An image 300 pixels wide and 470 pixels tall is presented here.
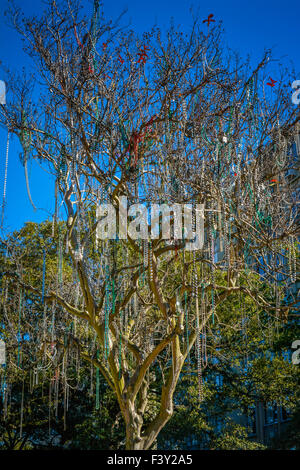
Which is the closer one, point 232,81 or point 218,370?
point 232,81

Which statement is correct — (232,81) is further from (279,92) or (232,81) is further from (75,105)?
(75,105)

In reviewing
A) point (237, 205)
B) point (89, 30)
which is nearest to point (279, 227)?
point (237, 205)

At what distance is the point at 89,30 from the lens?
7.19 metres

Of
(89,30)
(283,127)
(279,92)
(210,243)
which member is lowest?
(210,243)

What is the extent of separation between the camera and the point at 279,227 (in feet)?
24.0

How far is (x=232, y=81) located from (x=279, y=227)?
81.9 inches

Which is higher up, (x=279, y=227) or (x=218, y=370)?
(x=279, y=227)
